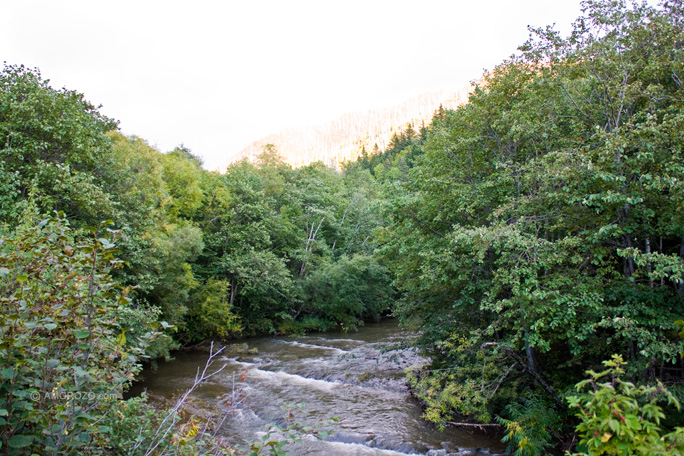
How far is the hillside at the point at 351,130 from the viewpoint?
443 ft

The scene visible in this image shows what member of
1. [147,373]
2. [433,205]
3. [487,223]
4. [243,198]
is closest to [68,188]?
[147,373]

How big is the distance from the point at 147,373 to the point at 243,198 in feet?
47.5

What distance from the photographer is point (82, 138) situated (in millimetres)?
12859

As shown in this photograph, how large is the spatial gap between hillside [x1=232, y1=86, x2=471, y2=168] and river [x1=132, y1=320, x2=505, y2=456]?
113578 millimetres

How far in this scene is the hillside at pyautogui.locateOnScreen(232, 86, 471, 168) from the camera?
135125 mm

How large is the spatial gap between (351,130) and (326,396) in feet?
476

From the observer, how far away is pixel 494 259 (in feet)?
34.0

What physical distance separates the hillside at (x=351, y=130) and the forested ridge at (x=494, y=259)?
386 feet

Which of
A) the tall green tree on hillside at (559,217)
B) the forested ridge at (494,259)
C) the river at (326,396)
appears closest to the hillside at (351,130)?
the river at (326,396)

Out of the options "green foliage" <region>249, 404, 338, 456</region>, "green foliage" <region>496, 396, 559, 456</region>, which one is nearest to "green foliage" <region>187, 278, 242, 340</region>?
"green foliage" <region>496, 396, 559, 456</region>

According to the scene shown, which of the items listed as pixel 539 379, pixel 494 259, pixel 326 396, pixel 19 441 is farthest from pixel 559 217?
pixel 326 396

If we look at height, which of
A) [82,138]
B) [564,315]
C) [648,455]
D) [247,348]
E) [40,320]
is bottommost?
[247,348]

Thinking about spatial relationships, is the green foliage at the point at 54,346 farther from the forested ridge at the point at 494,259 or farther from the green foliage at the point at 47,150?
the green foliage at the point at 47,150

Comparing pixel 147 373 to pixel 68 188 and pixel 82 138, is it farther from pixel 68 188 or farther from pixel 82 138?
pixel 82 138
